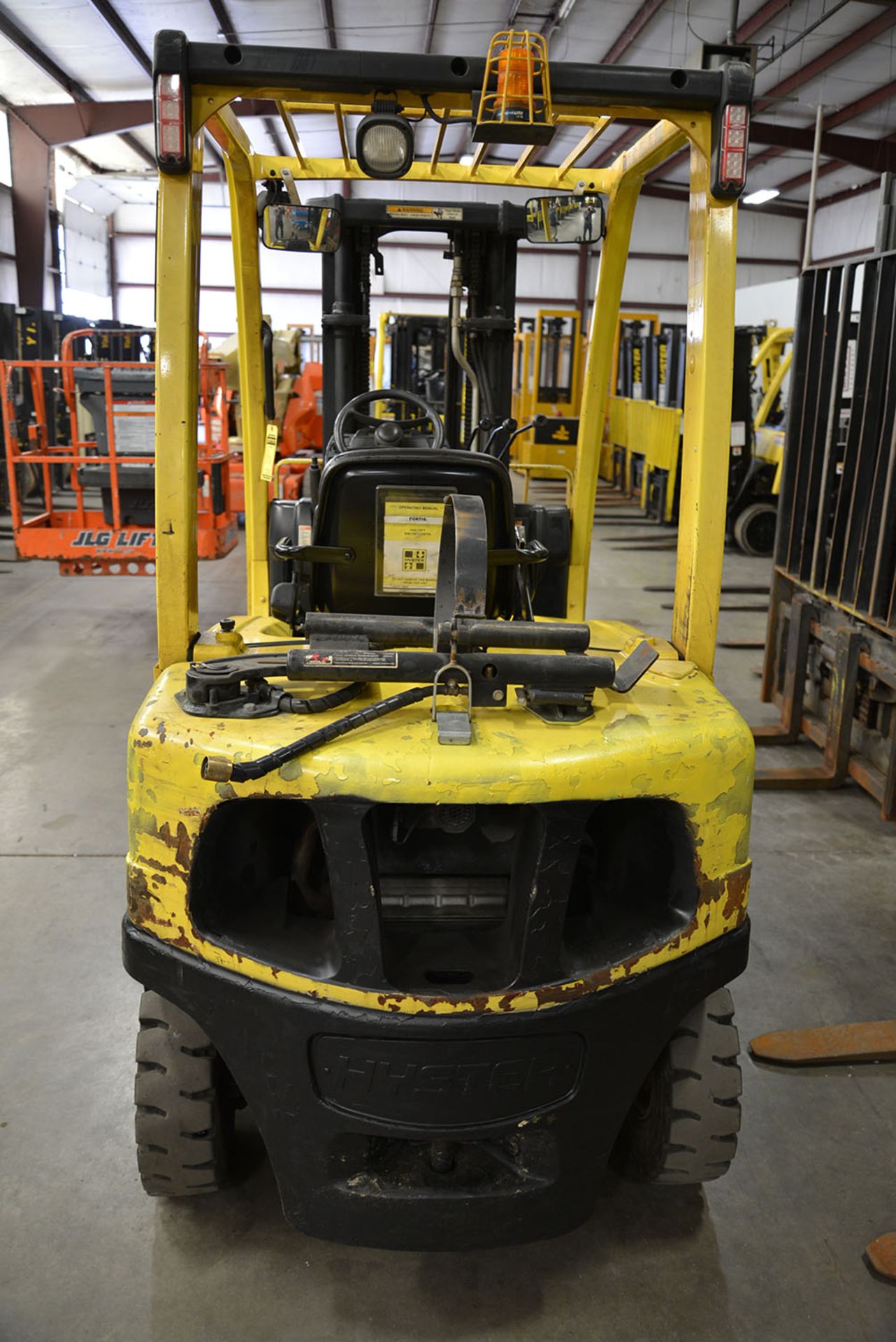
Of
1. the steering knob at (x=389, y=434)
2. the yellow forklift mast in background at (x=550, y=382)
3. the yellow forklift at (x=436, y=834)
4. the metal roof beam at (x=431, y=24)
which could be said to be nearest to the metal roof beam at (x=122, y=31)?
the metal roof beam at (x=431, y=24)

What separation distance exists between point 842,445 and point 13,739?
474 cm

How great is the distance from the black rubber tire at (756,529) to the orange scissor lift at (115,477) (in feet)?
19.2

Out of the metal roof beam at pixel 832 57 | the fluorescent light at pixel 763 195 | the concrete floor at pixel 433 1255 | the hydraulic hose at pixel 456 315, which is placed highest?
the fluorescent light at pixel 763 195

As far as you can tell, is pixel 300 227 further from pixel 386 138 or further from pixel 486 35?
pixel 486 35

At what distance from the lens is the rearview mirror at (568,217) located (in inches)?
106

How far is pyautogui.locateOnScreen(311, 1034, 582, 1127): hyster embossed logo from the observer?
1859mm

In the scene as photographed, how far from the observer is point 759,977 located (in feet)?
11.1

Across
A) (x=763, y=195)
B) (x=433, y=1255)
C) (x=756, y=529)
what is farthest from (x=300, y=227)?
(x=763, y=195)

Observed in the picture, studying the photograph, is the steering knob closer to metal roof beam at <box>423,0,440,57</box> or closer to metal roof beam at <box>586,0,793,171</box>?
metal roof beam at <box>586,0,793,171</box>

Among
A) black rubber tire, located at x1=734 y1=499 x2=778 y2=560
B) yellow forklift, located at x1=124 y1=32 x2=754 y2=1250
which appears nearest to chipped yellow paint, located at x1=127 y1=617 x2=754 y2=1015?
yellow forklift, located at x1=124 y1=32 x2=754 y2=1250

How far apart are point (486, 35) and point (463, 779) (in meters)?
15.8

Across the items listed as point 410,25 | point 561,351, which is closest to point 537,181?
point 410,25

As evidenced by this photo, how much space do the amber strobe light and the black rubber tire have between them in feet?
32.8

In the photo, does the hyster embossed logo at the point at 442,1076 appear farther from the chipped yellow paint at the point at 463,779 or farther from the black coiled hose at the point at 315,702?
the black coiled hose at the point at 315,702
